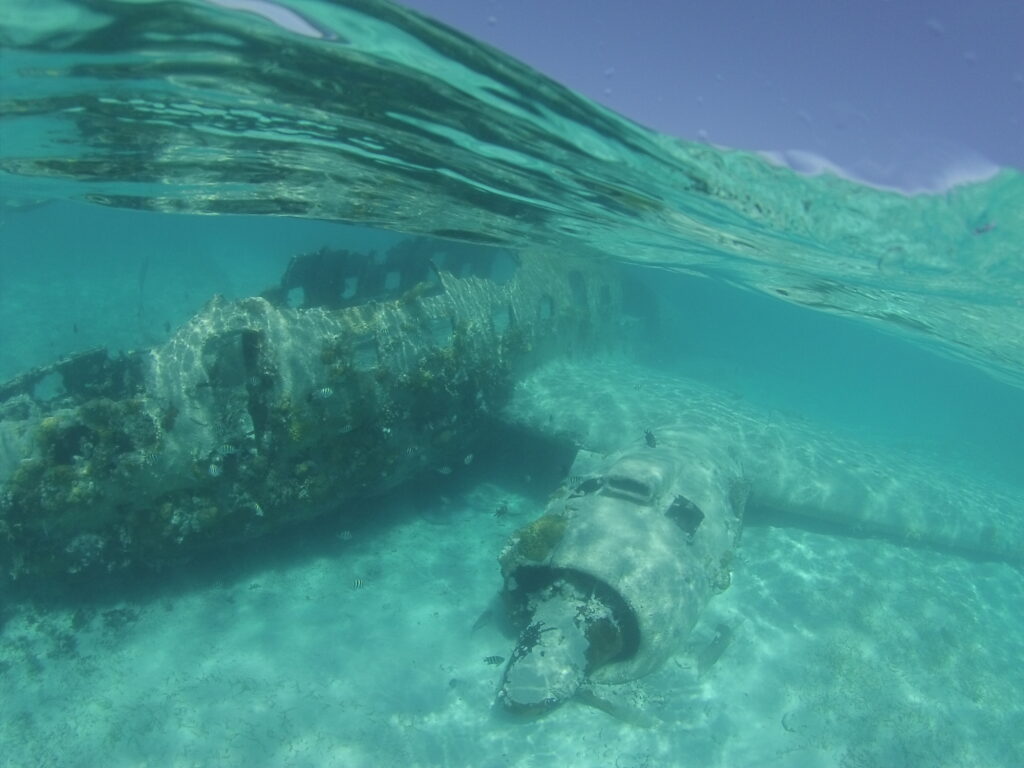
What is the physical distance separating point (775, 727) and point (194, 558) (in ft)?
38.0

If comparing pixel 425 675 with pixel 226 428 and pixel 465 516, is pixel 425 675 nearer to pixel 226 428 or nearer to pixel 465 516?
pixel 465 516

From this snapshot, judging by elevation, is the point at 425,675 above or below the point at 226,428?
below

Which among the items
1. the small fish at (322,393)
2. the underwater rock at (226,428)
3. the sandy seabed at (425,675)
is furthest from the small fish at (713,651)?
the small fish at (322,393)

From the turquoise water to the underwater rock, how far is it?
0.91ft

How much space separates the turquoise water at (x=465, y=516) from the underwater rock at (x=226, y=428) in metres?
0.28

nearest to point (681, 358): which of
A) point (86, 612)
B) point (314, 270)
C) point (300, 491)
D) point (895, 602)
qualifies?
point (895, 602)

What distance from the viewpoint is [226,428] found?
9594mm

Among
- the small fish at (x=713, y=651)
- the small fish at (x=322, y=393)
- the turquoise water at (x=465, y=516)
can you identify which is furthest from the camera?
the small fish at (x=713, y=651)

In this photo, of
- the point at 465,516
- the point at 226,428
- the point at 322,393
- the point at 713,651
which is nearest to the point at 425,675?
the point at 465,516

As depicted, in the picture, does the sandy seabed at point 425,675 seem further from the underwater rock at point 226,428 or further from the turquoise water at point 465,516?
the underwater rock at point 226,428

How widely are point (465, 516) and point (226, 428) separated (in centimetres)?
651

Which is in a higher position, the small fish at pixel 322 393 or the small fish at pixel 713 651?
the small fish at pixel 322 393

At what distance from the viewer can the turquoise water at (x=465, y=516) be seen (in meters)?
8.40

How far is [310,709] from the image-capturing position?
28.9ft
